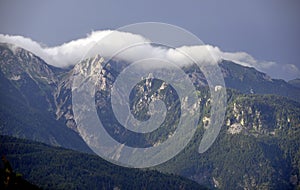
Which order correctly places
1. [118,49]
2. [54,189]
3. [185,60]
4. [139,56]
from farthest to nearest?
[54,189] → [185,60] → [139,56] → [118,49]

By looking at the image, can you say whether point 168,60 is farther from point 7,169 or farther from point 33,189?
point 7,169

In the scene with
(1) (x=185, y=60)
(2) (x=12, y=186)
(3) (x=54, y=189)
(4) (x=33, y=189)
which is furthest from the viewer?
(3) (x=54, y=189)

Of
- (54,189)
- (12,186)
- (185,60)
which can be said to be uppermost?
(185,60)

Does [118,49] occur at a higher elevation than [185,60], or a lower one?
lower

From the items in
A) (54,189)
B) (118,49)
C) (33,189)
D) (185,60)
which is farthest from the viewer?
(54,189)

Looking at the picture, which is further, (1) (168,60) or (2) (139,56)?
(2) (139,56)

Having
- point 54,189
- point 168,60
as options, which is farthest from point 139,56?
point 54,189

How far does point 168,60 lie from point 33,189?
4183 cm

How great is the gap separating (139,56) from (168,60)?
33.6 feet

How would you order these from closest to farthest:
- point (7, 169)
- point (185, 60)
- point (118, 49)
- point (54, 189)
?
point (7, 169) < point (118, 49) < point (185, 60) < point (54, 189)

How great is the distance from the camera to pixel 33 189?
93.1 m

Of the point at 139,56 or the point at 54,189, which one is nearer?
the point at 139,56

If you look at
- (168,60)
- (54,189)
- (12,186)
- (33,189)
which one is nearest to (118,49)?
(168,60)

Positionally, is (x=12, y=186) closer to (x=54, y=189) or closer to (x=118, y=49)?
(x=118, y=49)
